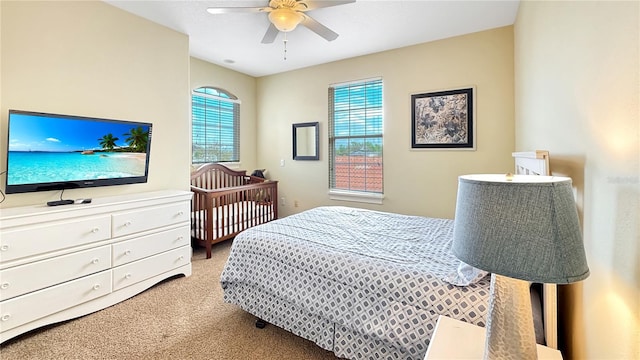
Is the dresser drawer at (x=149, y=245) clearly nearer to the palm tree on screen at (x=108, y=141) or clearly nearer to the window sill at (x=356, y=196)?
the palm tree on screen at (x=108, y=141)

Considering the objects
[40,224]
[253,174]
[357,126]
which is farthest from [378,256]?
[253,174]

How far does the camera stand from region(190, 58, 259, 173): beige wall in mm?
4383

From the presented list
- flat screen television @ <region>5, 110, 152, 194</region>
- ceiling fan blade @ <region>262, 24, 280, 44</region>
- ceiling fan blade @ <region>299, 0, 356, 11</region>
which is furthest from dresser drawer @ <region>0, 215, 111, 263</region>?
ceiling fan blade @ <region>299, 0, 356, 11</region>

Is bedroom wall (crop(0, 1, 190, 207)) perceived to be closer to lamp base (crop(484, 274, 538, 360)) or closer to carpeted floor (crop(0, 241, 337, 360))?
carpeted floor (crop(0, 241, 337, 360))

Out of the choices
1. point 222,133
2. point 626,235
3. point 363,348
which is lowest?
point 363,348

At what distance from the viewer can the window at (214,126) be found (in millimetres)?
4289

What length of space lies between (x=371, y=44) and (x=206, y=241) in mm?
3217

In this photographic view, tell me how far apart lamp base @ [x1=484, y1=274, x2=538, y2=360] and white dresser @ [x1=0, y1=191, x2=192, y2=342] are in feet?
8.81

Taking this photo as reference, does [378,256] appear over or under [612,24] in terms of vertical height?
under

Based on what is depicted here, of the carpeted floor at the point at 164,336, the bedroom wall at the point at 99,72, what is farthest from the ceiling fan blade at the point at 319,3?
the carpeted floor at the point at 164,336

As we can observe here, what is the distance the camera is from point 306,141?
15.4ft

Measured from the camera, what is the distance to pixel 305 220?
2.50 m

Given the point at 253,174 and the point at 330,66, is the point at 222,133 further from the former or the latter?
the point at 330,66

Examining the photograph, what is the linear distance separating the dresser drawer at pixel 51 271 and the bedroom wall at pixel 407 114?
2.95m
